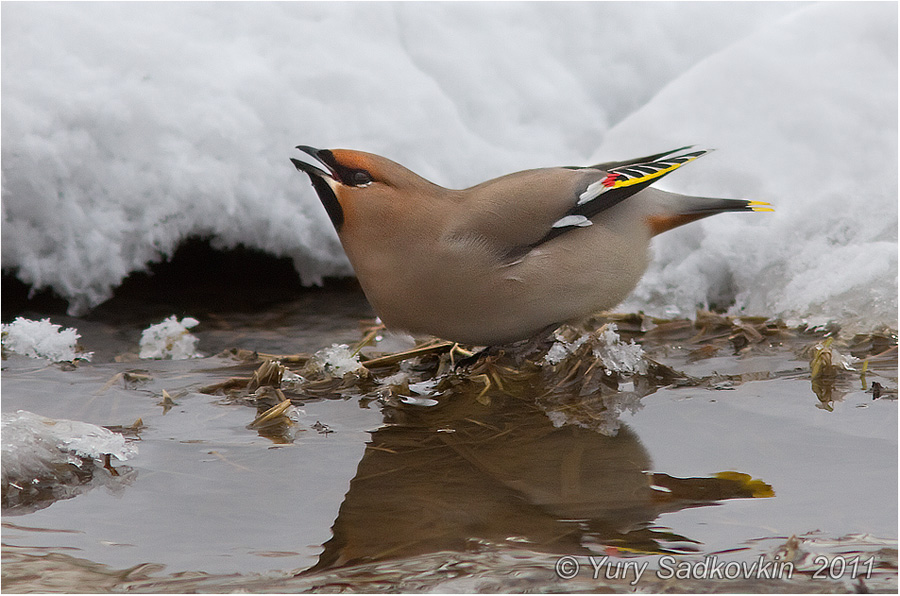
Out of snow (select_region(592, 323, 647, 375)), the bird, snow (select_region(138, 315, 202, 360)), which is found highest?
the bird

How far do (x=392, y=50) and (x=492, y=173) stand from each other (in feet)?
4.35

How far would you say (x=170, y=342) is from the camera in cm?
415

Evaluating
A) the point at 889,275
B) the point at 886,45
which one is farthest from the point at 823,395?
the point at 886,45

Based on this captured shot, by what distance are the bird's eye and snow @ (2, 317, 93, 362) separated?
4.66ft

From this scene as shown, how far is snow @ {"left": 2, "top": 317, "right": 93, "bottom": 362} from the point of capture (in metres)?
3.88

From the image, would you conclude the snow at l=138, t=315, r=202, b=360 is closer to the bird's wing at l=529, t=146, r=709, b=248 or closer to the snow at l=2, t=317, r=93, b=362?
the snow at l=2, t=317, r=93, b=362

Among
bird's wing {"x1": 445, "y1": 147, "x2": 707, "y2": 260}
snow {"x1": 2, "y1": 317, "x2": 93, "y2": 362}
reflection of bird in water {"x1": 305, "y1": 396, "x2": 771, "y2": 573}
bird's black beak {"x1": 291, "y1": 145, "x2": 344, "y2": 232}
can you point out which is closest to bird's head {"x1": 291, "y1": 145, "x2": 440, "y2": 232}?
bird's black beak {"x1": 291, "y1": 145, "x2": 344, "y2": 232}

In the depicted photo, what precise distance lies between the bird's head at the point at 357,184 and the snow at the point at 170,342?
1.09 m

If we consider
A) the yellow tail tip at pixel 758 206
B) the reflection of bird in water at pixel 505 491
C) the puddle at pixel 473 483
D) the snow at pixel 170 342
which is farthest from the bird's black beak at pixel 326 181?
the yellow tail tip at pixel 758 206

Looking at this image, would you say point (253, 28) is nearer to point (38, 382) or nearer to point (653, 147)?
point (653, 147)

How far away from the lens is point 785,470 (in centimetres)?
260

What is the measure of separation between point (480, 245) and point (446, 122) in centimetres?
279

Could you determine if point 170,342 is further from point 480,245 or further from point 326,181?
point 480,245

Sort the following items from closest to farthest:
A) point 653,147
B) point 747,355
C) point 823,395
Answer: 1. point 823,395
2. point 747,355
3. point 653,147
